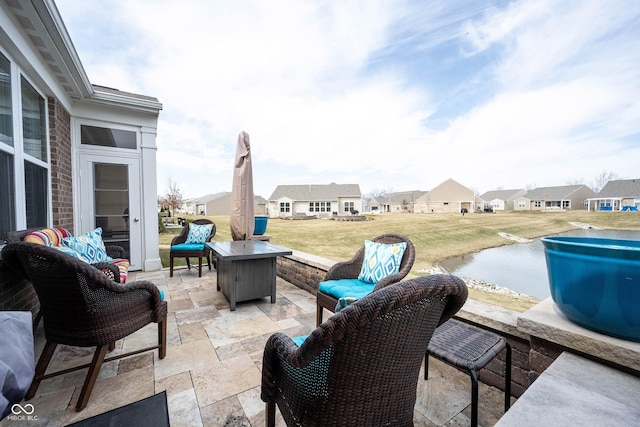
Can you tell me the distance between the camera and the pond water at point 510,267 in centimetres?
661

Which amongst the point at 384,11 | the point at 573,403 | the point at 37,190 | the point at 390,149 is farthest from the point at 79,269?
the point at 390,149

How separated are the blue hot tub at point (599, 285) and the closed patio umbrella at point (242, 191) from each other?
13.1 ft

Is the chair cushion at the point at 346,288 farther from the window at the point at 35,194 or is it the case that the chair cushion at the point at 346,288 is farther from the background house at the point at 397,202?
the background house at the point at 397,202

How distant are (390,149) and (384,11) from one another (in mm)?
17704

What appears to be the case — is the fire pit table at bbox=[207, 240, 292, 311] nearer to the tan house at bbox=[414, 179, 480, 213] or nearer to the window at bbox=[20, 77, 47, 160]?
the window at bbox=[20, 77, 47, 160]

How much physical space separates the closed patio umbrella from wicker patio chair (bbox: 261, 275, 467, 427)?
3532 mm

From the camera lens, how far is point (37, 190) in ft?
11.2

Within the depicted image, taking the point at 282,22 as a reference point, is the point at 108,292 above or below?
below

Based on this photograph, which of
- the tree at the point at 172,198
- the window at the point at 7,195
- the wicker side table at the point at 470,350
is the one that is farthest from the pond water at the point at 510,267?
the tree at the point at 172,198

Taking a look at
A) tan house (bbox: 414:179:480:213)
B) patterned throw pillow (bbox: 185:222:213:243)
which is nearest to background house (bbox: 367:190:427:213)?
tan house (bbox: 414:179:480:213)

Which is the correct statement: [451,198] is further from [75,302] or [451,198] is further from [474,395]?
[75,302]

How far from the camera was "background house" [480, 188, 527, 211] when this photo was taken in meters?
44.7

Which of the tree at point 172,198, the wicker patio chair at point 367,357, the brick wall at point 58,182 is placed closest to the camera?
the wicker patio chair at point 367,357

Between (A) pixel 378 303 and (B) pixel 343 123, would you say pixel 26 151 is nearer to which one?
(A) pixel 378 303
